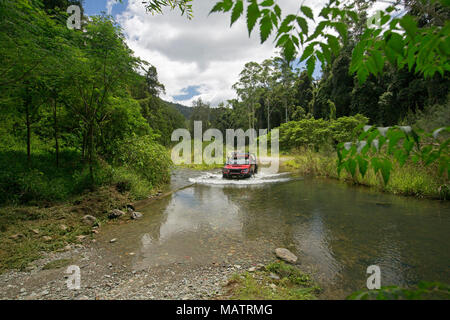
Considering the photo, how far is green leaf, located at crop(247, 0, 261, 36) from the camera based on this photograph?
1.21m

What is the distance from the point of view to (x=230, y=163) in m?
15.0

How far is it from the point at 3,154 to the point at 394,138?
10047mm

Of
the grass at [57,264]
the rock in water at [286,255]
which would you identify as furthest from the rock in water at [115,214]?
the rock in water at [286,255]

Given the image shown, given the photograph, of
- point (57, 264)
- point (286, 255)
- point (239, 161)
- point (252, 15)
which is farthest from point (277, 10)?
point (239, 161)

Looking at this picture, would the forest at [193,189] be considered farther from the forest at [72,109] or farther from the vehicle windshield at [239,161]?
the vehicle windshield at [239,161]

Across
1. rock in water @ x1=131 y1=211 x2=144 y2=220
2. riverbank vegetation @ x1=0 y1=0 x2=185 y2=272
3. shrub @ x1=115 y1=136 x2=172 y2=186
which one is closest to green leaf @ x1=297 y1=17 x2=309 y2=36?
riverbank vegetation @ x1=0 y1=0 x2=185 y2=272

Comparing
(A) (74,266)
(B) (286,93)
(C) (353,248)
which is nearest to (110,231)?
(A) (74,266)

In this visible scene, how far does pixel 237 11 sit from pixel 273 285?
3287 mm

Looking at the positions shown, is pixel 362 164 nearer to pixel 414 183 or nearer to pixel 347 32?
pixel 347 32

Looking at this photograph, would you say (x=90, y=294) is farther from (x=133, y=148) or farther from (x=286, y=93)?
(x=286, y=93)

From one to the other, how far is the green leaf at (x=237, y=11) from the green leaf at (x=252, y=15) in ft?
0.17

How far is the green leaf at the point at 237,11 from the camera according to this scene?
1212mm

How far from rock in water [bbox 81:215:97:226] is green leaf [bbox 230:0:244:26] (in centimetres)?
597
